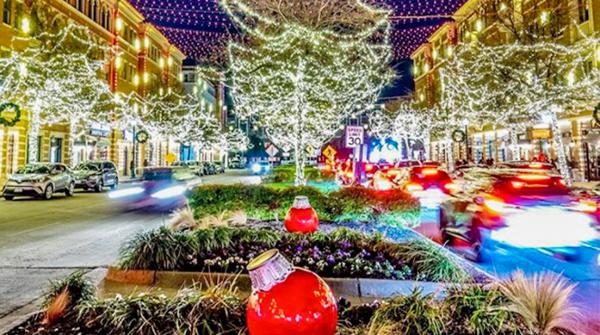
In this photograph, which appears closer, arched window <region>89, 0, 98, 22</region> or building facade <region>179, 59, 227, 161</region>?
arched window <region>89, 0, 98, 22</region>

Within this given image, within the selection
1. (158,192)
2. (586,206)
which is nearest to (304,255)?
(586,206)

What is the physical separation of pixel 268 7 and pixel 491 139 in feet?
145

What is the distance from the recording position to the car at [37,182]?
861 inches

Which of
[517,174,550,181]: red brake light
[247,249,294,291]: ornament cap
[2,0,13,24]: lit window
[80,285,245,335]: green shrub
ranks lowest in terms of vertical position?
[80,285,245,335]: green shrub

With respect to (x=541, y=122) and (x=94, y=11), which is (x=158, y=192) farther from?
(x=541, y=122)

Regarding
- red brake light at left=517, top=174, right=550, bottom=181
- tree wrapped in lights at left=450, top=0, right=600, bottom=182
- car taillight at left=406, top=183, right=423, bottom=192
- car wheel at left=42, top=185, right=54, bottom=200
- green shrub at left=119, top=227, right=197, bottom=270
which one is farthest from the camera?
tree wrapped in lights at left=450, top=0, right=600, bottom=182

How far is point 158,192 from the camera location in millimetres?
27469

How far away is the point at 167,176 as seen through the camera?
105ft

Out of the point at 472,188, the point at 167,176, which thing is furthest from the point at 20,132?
the point at 472,188

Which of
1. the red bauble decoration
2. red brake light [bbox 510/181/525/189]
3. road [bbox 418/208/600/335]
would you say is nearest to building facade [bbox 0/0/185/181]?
the red bauble decoration

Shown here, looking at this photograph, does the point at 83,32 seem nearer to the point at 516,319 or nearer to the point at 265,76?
the point at 265,76

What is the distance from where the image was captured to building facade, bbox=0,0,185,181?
31906 mm

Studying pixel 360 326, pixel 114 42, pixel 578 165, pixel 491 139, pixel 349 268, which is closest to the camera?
pixel 360 326

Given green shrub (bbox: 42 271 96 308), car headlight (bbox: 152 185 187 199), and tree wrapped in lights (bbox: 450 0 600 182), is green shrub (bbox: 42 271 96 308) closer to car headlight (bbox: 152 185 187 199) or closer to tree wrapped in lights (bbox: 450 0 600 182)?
car headlight (bbox: 152 185 187 199)
